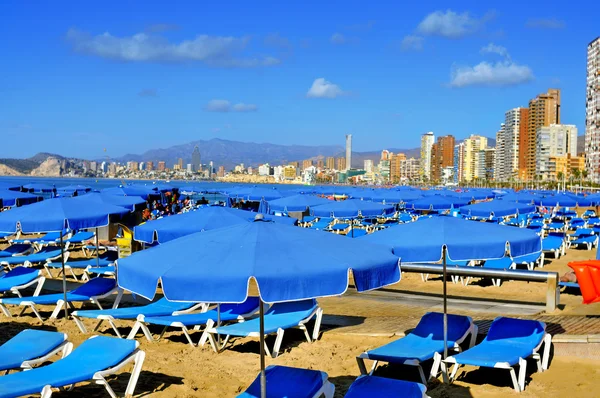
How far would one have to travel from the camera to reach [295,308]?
25.8ft

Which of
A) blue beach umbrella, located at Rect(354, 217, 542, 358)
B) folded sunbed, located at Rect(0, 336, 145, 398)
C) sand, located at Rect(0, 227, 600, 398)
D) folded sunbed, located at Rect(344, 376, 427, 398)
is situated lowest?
sand, located at Rect(0, 227, 600, 398)

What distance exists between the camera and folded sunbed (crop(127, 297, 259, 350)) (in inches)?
292

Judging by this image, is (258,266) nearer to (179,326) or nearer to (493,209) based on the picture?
(179,326)

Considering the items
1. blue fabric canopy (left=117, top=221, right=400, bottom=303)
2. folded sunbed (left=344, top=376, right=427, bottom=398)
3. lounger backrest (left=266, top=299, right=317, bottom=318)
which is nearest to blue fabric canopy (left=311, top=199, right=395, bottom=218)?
lounger backrest (left=266, top=299, right=317, bottom=318)

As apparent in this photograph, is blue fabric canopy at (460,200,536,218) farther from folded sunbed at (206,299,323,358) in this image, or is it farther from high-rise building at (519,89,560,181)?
high-rise building at (519,89,560,181)

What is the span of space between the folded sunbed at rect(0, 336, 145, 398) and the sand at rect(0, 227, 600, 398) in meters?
0.44

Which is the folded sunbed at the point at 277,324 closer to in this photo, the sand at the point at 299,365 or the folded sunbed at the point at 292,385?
the sand at the point at 299,365

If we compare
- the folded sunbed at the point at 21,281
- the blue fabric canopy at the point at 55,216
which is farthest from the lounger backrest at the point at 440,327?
the folded sunbed at the point at 21,281

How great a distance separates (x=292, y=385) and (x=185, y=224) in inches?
143

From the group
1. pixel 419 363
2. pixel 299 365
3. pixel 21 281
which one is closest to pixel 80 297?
pixel 21 281

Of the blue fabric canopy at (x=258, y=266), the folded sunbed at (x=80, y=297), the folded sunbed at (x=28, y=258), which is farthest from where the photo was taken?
the folded sunbed at (x=28, y=258)

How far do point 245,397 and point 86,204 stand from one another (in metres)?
5.25

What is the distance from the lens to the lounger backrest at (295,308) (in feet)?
25.3

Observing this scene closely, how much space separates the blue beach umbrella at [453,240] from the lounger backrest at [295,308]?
240cm
